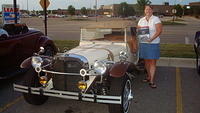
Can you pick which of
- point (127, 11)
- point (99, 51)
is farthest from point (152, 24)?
point (127, 11)

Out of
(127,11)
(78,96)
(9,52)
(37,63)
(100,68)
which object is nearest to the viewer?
(78,96)

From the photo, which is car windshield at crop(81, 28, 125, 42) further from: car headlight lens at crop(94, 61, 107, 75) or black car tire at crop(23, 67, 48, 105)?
car headlight lens at crop(94, 61, 107, 75)

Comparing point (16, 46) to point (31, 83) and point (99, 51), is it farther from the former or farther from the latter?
point (99, 51)

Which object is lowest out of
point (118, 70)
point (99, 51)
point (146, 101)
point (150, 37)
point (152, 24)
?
point (146, 101)

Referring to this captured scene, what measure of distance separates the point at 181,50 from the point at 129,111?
278 inches

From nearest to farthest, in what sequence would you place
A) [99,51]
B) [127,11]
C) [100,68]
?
[100,68], [99,51], [127,11]

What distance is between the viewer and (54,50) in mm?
8719

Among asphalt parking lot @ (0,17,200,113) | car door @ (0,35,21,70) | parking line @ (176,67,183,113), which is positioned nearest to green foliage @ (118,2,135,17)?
parking line @ (176,67,183,113)

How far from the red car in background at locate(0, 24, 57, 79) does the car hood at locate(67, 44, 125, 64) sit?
1.63m

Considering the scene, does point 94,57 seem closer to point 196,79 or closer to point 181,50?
point 196,79

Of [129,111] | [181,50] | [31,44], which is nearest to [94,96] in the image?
[129,111]

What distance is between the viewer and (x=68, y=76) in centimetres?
470

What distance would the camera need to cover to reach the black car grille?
15.1ft

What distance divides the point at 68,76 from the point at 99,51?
40.0 inches
